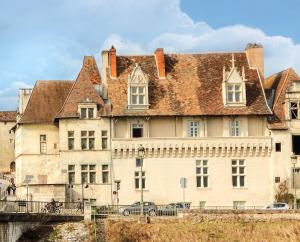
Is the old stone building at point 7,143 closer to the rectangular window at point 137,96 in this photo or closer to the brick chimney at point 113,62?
the brick chimney at point 113,62

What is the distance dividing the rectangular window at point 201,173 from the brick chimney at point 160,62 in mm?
9131

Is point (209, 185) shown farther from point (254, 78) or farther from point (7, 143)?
point (7, 143)

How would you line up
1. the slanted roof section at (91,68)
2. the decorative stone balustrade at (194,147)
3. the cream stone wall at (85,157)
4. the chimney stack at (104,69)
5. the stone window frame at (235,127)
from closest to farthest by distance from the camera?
the cream stone wall at (85,157) < the decorative stone balustrade at (194,147) < the stone window frame at (235,127) < the chimney stack at (104,69) < the slanted roof section at (91,68)

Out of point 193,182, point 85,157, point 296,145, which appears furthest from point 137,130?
point 296,145

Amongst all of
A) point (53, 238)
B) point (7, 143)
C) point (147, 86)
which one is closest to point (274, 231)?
point (53, 238)

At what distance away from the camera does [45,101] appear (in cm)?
7981

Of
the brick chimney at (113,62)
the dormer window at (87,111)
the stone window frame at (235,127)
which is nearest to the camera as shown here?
the dormer window at (87,111)

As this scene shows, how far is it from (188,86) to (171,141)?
6.07m

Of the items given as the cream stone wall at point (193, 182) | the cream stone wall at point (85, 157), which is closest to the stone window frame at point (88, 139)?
the cream stone wall at point (85, 157)

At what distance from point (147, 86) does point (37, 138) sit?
11.7 meters

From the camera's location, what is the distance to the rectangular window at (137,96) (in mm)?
76062

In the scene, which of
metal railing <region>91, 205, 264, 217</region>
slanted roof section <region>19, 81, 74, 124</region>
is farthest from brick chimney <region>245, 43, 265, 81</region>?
metal railing <region>91, 205, 264, 217</region>

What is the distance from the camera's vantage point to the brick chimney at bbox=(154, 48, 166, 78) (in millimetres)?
78875

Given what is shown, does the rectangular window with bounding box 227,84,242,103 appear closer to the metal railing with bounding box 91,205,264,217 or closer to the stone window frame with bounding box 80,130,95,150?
the stone window frame with bounding box 80,130,95,150
